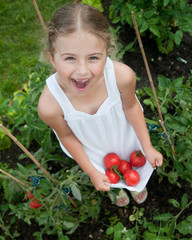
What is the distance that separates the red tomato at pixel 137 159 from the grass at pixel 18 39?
4.76 ft

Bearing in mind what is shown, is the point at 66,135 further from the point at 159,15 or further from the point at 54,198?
the point at 159,15

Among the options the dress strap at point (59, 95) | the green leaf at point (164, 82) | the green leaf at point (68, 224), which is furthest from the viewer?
the green leaf at point (164, 82)

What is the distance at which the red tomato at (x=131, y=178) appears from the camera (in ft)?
4.83

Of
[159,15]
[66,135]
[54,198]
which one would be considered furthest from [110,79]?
[159,15]

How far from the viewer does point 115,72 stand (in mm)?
1321

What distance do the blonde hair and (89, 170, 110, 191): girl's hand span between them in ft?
2.20

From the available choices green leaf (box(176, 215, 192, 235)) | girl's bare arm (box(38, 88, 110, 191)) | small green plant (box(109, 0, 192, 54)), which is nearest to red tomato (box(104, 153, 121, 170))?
girl's bare arm (box(38, 88, 110, 191))

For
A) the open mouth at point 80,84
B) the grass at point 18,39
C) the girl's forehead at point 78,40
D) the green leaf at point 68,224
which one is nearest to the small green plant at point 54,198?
the green leaf at point 68,224

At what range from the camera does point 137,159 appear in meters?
1.55

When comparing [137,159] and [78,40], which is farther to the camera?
[137,159]

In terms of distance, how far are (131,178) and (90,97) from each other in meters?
0.48

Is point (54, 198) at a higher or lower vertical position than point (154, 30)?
lower

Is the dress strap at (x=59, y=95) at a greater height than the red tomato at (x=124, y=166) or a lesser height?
greater

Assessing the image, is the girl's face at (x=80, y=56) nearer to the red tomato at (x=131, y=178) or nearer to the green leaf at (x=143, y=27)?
the red tomato at (x=131, y=178)
